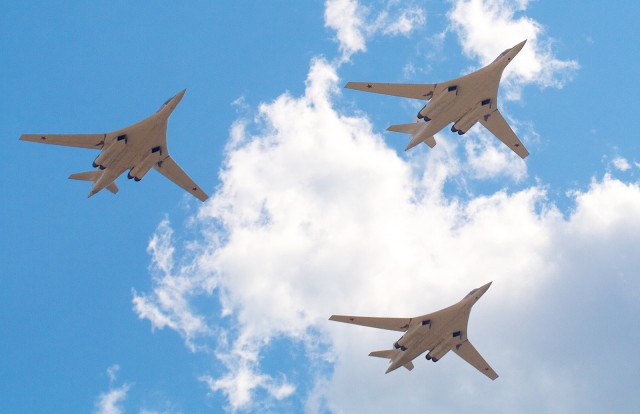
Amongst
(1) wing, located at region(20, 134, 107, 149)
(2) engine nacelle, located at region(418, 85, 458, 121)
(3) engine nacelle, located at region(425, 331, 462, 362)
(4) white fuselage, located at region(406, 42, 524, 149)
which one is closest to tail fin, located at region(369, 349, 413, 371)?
(3) engine nacelle, located at region(425, 331, 462, 362)

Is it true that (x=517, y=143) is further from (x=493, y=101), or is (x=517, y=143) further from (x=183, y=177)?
(x=183, y=177)

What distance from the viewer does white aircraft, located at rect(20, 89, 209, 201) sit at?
8038 centimetres

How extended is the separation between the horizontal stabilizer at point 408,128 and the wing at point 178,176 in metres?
19.1

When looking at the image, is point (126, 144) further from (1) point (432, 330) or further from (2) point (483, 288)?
(2) point (483, 288)

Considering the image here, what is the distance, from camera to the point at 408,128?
8600 centimetres

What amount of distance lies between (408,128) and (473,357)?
21.8m

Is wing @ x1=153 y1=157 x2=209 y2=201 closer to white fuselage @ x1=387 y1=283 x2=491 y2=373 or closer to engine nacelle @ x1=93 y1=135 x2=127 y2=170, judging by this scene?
engine nacelle @ x1=93 y1=135 x2=127 y2=170

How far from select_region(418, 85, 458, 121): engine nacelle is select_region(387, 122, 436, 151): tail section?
1501 millimetres

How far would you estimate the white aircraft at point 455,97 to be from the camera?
79.9 metres

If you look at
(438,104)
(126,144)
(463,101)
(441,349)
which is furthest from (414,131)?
(126,144)

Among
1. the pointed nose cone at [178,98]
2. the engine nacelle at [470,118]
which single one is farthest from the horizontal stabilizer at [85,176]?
the engine nacelle at [470,118]

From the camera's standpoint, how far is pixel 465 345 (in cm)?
8581

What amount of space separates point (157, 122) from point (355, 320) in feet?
78.2

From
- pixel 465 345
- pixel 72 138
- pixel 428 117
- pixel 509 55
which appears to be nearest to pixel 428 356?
pixel 465 345
